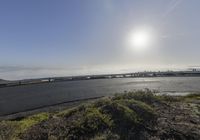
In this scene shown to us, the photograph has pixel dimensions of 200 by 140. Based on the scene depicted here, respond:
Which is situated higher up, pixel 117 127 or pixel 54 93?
pixel 117 127

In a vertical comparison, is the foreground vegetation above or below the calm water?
above

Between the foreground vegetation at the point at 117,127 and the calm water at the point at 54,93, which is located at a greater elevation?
the foreground vegetation at the point at 117,127

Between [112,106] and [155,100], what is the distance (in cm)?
438

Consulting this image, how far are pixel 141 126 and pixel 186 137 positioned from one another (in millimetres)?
1818

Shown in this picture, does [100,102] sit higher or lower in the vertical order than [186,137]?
higher

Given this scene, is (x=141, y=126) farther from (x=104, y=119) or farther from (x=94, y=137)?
(x=94, y=137)

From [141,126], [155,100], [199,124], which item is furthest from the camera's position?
[155,100]

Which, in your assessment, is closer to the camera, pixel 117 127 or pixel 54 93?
pixel 117 127

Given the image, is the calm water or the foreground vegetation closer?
the foreground vegetation

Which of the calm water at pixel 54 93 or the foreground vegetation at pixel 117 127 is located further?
the calm water at pixel 54 93

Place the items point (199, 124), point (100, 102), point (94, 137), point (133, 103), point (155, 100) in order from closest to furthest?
1. point (94, 137)
2. point (199, 124)
3. point (133, 103)
4. point (100, 102)
5. point (155, 100)

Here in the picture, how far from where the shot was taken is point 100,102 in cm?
1298

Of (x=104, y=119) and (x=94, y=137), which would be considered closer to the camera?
(x=94, y=137)

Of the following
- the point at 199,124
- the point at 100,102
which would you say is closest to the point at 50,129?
the point at 100,102
